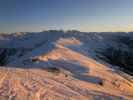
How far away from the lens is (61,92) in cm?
2117

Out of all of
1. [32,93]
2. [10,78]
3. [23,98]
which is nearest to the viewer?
[23,98]

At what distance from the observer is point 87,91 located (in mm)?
22406

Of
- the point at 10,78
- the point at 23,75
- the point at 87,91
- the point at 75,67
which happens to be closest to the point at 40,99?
the point at 87,91

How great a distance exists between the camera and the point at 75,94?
20.8m

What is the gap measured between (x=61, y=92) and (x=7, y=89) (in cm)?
441

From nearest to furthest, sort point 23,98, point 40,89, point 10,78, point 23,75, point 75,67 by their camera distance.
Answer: point 23,98
point 40,89
point 10,78
point 23,75
point 75,67

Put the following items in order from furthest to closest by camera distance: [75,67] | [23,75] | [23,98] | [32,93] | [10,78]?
[75,67], [23,75], [10,78], [32,93], [23,98]

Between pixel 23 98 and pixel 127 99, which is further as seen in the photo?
pixel 127 99

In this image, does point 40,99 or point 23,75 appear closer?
point 40,99

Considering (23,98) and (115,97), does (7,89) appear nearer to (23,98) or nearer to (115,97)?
(23,98)

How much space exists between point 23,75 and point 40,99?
888 centimetres

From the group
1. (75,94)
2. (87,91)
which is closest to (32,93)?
(75,94)

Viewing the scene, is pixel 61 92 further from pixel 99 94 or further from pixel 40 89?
pixel 99 94

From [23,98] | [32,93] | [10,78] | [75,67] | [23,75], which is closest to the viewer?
[23,98]
